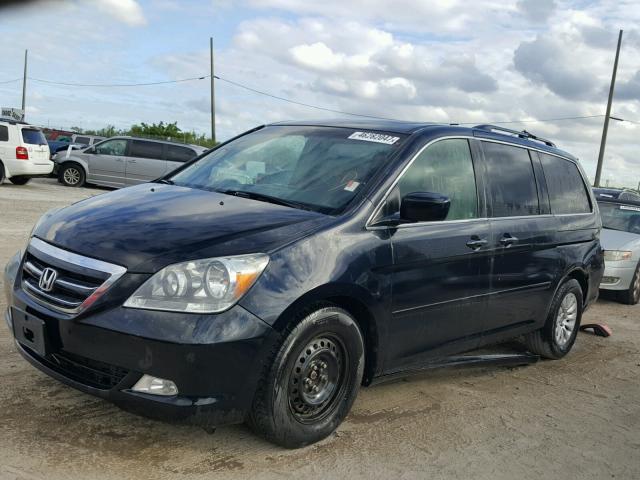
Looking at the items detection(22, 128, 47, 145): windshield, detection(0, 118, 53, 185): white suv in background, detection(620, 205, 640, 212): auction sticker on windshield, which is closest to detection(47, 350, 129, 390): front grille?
detection(620, 205, 640, 212): auction sticker on windshield

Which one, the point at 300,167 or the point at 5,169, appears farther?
the point at 5,169

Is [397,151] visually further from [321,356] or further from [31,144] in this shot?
[31,144]

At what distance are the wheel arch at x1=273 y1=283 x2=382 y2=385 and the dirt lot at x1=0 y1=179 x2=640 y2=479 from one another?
434 millimetres

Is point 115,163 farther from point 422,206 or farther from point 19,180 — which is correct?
point 422,206

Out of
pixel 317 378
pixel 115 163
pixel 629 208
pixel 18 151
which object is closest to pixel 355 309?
pixel 317 378

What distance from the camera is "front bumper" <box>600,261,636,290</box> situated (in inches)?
368

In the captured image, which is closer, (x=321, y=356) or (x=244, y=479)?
(x=244, y=479)

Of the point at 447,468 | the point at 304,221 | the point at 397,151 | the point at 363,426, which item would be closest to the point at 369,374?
the point at 363,426

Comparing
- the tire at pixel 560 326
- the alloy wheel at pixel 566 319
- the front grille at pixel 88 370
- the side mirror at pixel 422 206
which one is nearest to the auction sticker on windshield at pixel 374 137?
the side mirror at pixel 422 206

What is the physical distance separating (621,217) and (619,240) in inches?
37.3

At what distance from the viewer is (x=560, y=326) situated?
19.6 feet

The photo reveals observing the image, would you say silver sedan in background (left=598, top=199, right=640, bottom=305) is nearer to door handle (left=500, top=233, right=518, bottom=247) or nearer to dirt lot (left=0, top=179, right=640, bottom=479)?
dirt lot (left=0, top=179, right=640, bottom=479)

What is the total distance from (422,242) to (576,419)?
1676 mm

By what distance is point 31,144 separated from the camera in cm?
1775
